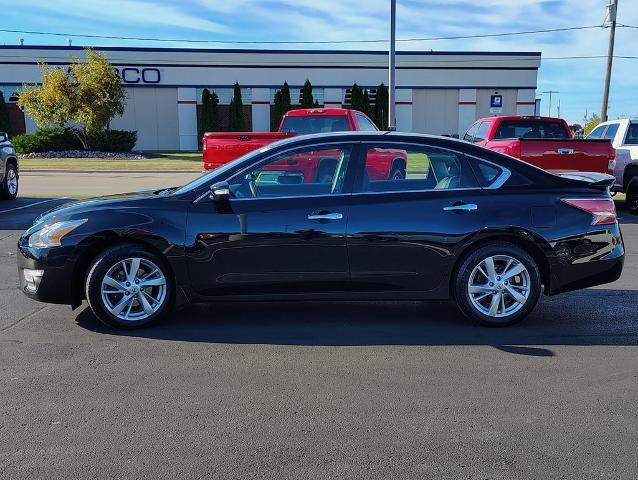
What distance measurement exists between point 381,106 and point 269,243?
3828 cm

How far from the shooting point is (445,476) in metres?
3.13

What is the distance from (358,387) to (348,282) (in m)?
1.29

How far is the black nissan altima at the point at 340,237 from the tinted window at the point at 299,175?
0.04ft

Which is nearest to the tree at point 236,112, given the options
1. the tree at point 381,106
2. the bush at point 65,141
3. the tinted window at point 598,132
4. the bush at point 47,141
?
the bush at point 65,141

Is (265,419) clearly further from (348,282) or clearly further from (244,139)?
(244,139)

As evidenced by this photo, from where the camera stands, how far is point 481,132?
1377 cm

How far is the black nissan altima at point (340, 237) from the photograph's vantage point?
522cm

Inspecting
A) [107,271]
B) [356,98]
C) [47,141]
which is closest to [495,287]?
[107,271]

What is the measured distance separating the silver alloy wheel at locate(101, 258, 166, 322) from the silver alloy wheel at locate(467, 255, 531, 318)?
8.90 ft

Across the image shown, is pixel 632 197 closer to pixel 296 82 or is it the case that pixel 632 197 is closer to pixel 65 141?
pixel 65 141

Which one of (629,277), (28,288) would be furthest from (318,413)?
(629,277)

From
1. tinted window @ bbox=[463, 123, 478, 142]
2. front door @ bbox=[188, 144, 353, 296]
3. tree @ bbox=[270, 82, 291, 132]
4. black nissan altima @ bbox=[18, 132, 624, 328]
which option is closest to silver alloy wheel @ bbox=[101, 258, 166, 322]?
black nissan altima @ bbox=[18, 132, 624, 328]

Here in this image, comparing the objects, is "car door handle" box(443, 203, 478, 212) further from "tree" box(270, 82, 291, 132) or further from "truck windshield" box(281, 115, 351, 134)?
"tree" box(270, 82, 291, 132)

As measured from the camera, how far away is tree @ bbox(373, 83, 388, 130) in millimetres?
41875
